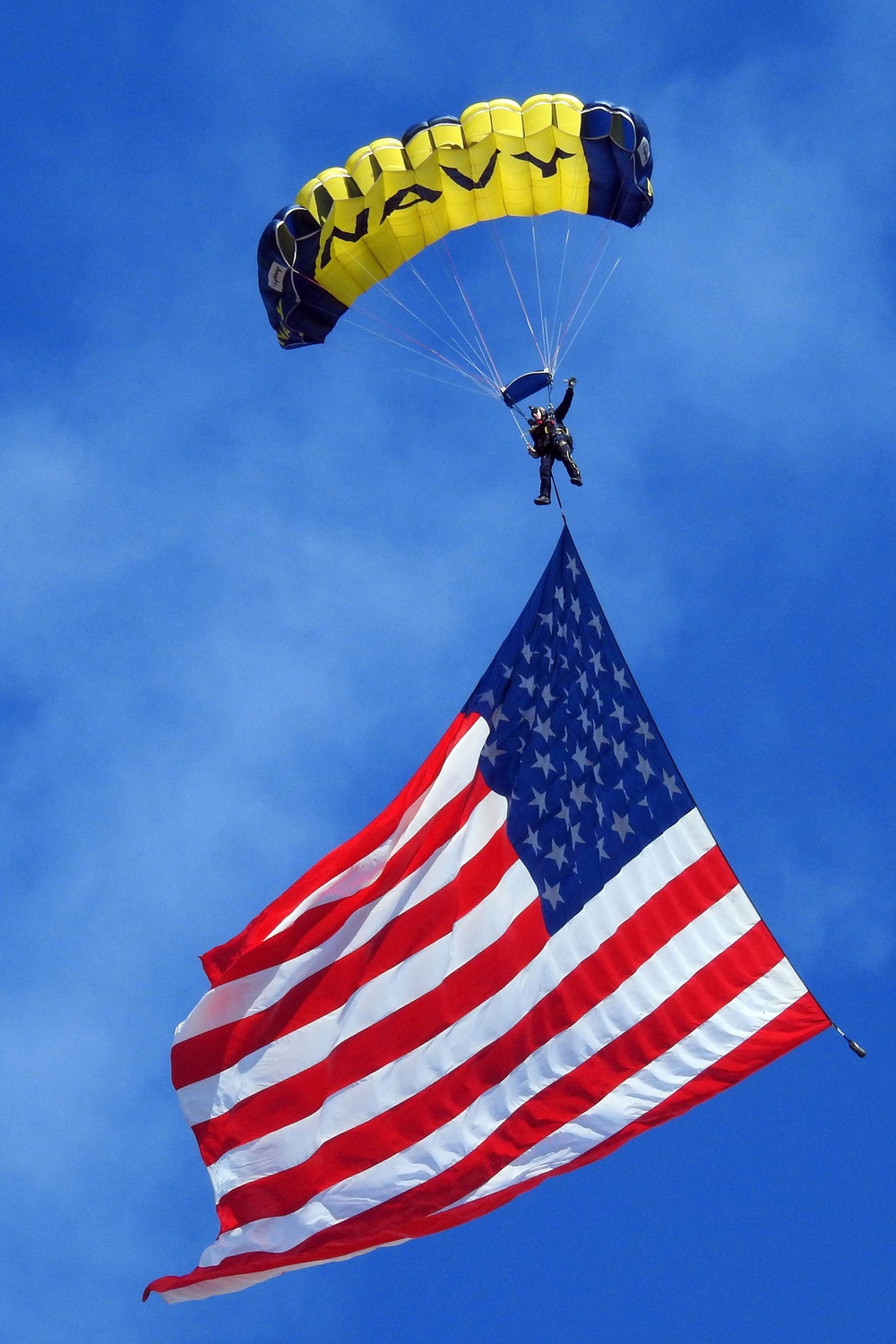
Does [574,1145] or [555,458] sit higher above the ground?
[555,458]

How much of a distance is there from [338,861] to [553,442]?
17.8 ft

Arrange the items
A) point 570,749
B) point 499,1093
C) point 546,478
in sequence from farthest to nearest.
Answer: point 546,478
point 570,749
point 499,1093

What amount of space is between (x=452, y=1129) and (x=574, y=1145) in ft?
4.03

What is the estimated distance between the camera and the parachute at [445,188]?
21922 millimetres

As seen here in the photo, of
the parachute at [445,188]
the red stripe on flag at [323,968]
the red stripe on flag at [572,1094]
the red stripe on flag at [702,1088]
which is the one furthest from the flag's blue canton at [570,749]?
the parachute at [445,188]

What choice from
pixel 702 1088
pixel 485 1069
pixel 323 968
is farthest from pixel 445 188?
pixel 702 1088

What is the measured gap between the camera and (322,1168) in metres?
19.4

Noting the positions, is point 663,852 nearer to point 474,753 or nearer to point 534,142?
point 474,753

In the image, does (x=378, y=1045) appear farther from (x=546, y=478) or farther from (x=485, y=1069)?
(x=546, y=478)

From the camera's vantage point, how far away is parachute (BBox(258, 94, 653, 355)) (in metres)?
21.9

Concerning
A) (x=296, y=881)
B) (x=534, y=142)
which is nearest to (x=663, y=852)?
(x=296, y=881)

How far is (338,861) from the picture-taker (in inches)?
830

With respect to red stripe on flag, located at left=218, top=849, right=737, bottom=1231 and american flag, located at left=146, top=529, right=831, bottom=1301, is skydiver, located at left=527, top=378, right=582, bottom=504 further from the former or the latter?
red stripe on flag, located at left=218, top=849, right=737, bottom=1231

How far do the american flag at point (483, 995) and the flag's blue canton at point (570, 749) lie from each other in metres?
0.03
